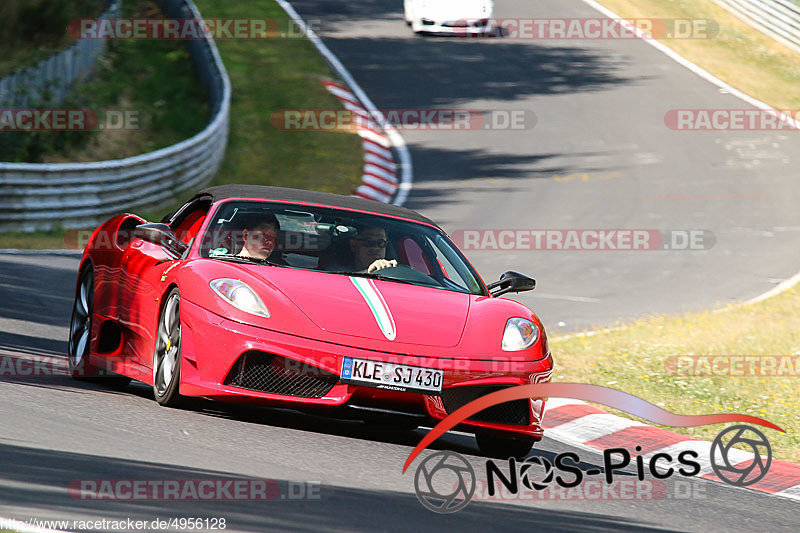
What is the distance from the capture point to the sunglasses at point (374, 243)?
7.47 meters

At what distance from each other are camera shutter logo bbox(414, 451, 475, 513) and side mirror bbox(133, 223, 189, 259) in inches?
78.6

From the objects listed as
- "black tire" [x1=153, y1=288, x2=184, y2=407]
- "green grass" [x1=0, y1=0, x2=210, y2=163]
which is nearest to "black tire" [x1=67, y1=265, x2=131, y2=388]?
"black tire" [x1=153, y1=288, x2=184, y2=407]

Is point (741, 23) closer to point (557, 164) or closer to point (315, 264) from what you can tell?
point (557, 164)

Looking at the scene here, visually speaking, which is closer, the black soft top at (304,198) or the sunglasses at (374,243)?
the sunglasses at (374,243)

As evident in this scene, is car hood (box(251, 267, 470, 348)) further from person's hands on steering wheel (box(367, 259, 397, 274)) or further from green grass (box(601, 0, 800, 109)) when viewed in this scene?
green grass (box(601, 0, 800, 109))

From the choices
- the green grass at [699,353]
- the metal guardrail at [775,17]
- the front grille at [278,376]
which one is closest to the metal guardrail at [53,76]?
the green grass at [699,353]

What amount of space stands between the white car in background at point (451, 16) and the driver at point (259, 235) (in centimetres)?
2371

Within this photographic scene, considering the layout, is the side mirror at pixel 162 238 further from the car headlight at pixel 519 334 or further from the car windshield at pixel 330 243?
the car headlight at pixel 519 334

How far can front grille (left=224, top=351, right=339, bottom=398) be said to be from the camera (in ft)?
20.4

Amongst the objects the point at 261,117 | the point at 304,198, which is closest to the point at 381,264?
the point at 304,198

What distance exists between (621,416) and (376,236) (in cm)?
285

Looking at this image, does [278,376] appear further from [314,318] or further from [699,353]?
[699,353]

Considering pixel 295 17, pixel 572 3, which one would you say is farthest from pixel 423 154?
pixel 572 3

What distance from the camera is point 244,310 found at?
6406 mm
